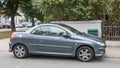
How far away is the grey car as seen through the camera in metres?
8.38

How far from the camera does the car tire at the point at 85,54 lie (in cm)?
836

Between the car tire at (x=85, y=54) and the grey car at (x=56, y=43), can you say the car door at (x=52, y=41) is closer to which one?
the grey car at (x=56, y=43)

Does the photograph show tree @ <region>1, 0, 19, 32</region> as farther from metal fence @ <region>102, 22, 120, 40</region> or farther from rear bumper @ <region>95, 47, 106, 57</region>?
rear bumper @ <region>95, 47, 106, 57</region>

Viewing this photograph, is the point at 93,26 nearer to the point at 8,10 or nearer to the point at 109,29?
the point at 109,29

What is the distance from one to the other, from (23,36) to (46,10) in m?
4.15

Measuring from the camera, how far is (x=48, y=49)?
8703 mm

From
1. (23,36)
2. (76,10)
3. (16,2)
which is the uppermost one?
(16,2)

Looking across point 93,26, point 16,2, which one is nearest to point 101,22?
point 93,26

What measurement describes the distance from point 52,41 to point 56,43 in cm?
18

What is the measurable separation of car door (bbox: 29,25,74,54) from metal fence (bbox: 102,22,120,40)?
408 centimetres

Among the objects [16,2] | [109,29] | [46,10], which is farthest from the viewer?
[16,2]

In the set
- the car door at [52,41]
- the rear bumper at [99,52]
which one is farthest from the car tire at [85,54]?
the car door at [52,41]

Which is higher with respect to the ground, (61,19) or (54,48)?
(61,19)

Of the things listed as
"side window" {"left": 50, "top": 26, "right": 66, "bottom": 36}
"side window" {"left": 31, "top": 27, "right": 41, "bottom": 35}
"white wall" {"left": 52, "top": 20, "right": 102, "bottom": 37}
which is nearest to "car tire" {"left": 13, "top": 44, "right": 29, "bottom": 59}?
"side window" {"left": 31, "top": 27, "right": 41, "bottom": 35}
